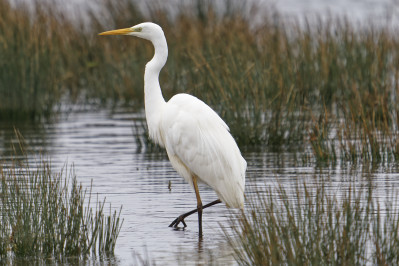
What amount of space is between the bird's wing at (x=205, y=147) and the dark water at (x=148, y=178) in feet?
1.17

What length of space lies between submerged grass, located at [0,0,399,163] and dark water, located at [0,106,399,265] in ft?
1.36

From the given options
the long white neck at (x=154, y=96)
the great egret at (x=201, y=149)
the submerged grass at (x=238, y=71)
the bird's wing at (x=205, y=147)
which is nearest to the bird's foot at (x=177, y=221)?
the great egret at (x=201, y=149)

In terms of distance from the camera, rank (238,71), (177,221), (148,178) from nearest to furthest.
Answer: (177,221)
(148,178)
(238,71)

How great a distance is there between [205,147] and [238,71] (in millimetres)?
4097

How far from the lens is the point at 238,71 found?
11719 mm

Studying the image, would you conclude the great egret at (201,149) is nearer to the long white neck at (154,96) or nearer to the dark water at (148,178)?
the long white neck at (154,96)

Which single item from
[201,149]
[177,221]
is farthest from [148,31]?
[177,221]

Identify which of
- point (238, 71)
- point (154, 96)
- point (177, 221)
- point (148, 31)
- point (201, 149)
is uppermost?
point (148, 31)

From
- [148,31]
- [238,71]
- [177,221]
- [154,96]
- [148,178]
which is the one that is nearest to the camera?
[177,221]

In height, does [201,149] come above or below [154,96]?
below

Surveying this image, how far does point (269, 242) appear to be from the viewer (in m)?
5.59

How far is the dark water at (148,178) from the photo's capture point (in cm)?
701

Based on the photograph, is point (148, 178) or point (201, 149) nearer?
point (201, 149)

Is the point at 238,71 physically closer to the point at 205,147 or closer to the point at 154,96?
the point at 154,96
